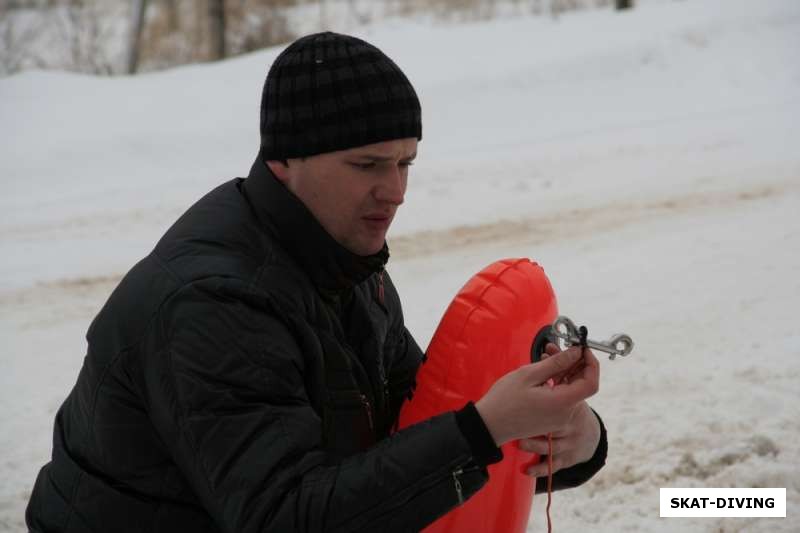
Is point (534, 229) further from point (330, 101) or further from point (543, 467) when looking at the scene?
point (330, 101)

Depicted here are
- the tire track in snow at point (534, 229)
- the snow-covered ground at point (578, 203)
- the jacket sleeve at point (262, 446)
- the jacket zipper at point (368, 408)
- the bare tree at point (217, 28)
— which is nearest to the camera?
the jacket sleeve at point (262, 446)

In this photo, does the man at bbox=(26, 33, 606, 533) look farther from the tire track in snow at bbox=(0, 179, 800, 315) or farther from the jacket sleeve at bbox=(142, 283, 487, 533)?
the tire track in snow at bbox=(0, 179, 800, 315)

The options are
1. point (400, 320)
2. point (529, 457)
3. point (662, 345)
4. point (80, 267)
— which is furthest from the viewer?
point (80, 267)

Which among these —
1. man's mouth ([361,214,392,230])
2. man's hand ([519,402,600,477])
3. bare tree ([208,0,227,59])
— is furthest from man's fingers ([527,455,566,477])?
bare tree ([208,0,227,59])

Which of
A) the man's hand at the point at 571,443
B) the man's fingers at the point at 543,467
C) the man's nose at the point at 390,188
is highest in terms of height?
the man's nose at the point at 390,188

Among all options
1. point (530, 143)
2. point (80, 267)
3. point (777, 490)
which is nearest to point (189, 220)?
point (777, 490)

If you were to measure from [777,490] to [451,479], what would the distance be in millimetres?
1997

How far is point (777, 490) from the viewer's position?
3277mm

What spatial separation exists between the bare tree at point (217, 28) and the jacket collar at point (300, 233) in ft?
41.6

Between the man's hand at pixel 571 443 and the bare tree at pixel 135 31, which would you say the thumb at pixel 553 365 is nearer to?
Result: the man's hand at pixel 571 443

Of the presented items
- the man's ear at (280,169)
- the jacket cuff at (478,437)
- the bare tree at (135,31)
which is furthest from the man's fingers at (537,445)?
the bare tree at (135,31)

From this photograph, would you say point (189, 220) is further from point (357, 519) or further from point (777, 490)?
point (777, 490)

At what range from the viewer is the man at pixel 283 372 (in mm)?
1638

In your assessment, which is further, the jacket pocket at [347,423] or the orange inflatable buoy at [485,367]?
the orange inflatable buoy at [485,367]
